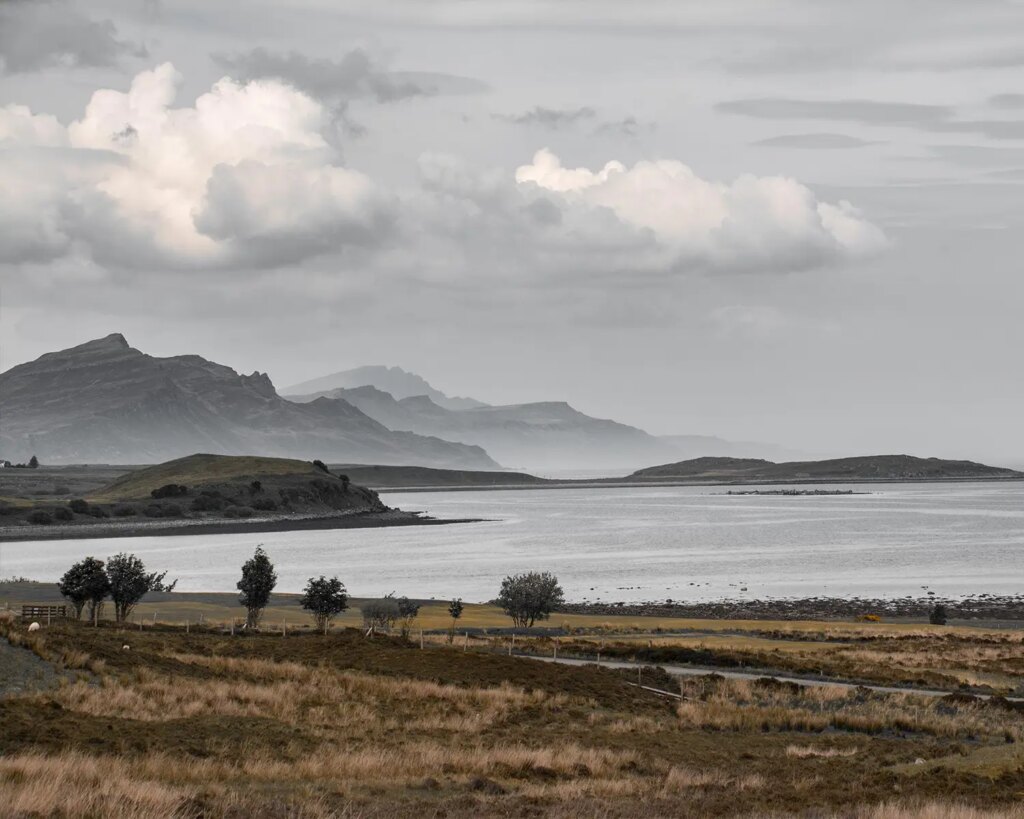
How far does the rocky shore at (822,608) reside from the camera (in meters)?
77.7

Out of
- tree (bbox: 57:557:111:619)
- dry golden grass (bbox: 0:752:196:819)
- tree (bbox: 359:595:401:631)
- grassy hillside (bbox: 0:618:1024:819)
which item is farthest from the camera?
tree (bbox: 359:595:401:631)

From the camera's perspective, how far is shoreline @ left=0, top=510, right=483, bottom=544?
484 ft

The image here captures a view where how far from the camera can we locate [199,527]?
167375 millimetres

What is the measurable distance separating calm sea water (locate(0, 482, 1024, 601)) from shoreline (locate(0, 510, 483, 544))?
15.0 feet

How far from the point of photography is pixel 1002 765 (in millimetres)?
20219

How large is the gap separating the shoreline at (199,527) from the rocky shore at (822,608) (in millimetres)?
90318

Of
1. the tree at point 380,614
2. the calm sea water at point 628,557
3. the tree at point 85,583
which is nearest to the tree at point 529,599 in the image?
the tree at point 380,614

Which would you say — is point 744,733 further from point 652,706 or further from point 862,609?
point 862,609

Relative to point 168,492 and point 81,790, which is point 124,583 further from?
point 168,492

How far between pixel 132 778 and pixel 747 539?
461ft

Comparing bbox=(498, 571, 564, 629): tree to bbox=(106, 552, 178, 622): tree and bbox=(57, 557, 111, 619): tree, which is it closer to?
bbox=(106, 552, 178, 622): tree

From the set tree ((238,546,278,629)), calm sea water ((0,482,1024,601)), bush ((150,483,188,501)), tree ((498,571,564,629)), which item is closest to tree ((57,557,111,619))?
tree ((238,546,278,629))

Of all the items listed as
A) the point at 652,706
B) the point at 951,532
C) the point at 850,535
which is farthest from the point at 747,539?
the point at 652,706

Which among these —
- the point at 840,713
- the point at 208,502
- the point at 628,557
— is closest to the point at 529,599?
the point at 840,713
